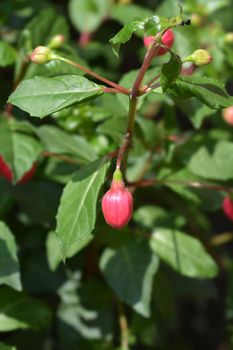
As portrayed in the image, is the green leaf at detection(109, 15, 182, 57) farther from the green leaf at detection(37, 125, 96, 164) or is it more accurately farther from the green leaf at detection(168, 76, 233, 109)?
the green leaf at detection(37, 125, 96, 164)

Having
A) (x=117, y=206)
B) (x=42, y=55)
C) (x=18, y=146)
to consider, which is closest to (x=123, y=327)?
(x=18, y=146)

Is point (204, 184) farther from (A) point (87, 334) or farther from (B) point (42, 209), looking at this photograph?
(A) point (87, 334)

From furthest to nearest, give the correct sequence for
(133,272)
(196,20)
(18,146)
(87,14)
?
(87,14)
(196,20)
(133,272)
(18,146)

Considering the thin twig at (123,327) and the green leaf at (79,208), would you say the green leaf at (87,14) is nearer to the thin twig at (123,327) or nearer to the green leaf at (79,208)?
the thin twig at (123,327)

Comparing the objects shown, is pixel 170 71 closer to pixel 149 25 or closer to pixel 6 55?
pixel 149 25

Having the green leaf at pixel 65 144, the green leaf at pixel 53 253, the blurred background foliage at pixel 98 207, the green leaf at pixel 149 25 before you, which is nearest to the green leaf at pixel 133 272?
the blurred background foliage at pixel 98 207

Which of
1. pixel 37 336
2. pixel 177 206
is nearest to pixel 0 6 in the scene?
pixel 177 206
